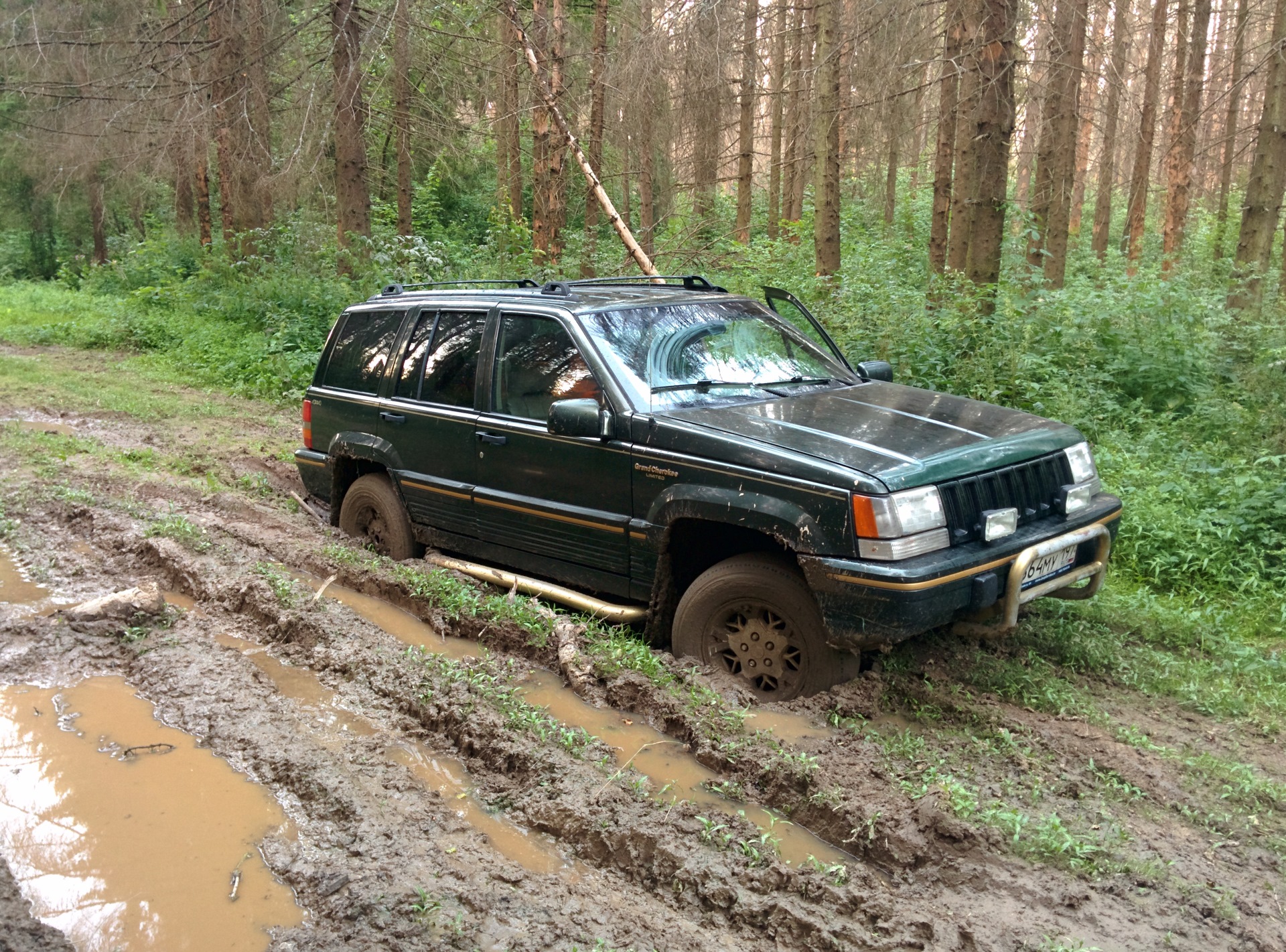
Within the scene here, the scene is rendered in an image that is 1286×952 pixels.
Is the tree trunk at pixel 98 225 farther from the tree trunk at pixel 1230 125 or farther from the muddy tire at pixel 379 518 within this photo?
the tree trunk at pixel 1230 125

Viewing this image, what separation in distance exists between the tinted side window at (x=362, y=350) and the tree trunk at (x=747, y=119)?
6.71 m

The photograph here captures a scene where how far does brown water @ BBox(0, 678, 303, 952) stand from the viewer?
312cm

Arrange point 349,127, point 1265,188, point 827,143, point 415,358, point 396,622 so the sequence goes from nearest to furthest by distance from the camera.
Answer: point 396,622, point 415,358, point 1265,188, point 827,143, point 349,127

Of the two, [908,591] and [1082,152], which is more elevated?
[1082,152]

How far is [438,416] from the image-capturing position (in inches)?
228

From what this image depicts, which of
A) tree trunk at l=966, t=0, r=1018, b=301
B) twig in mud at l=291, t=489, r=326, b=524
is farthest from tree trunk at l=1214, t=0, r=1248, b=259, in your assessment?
twig in mud at l=291, t=489, r=326, b=524

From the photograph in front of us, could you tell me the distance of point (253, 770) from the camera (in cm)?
397

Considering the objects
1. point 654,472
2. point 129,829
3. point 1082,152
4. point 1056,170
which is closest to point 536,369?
point 654,472

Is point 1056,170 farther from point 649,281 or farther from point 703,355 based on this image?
point 703,355

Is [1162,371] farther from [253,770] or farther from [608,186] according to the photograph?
[608,186]

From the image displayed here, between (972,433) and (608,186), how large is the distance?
76.7 feet

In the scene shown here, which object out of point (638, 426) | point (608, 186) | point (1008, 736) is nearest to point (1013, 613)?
point (1008, 736)

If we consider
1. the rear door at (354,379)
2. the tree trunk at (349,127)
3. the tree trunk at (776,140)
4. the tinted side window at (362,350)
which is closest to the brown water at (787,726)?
the rear door at (354,379)

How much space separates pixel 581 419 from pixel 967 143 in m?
7.20
